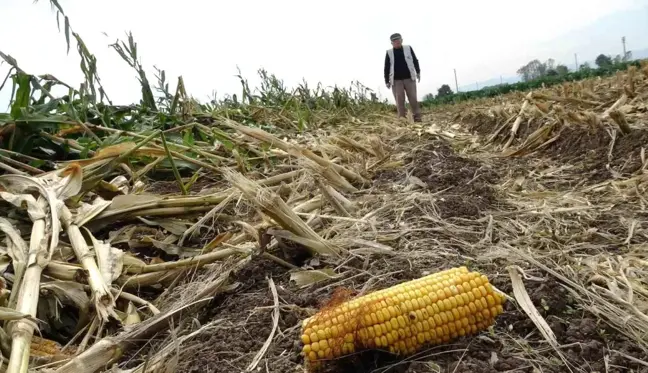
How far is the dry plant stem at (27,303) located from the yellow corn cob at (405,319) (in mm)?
898

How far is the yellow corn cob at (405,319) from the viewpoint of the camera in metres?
1.57

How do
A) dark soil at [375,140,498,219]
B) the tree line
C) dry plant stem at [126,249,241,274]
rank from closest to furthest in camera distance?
dry plant stem at [126,249,241,274] < dark soil at [375,140,498,219] < the tree line

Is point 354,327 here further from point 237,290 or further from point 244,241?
point 244,241

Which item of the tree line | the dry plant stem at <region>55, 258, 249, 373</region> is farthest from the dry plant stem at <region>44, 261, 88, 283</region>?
the tree line

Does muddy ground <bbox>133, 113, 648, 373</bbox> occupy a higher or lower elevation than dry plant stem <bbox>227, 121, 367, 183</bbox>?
lower

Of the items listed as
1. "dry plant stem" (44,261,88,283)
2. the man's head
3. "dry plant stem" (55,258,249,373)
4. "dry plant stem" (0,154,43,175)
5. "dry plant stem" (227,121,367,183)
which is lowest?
"dry plant stem" (55,258,249,373)

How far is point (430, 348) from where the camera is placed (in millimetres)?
1642

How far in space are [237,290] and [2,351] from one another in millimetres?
867

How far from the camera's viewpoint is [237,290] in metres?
2.27

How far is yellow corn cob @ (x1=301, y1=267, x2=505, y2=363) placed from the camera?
157cm

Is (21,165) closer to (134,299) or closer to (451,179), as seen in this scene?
(134,299)

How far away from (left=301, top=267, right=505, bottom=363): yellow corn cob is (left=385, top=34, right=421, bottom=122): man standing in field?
9.93m

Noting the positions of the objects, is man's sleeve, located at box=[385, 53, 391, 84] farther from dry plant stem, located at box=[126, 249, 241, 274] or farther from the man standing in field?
dry plant stem, located at box=[126, 249, 241, 274]

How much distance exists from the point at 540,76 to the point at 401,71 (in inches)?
1129
